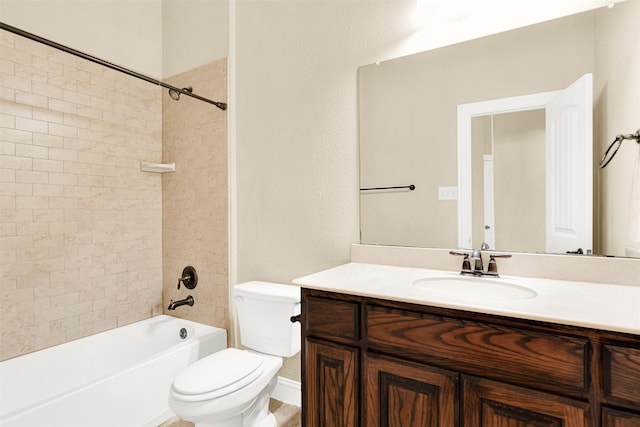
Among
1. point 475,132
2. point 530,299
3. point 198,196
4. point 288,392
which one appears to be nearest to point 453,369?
point 530,299

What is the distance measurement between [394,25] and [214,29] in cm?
135

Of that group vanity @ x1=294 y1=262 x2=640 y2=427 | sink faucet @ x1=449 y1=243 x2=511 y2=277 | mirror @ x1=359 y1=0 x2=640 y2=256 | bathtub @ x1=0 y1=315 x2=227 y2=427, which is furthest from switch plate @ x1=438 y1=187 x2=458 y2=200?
bathtub @ x1=0 y1=315 x2=227 y2=427

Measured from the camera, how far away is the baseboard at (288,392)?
1999mm

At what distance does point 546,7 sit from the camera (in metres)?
1.35

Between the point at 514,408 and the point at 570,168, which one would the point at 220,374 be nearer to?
the point at 514,408

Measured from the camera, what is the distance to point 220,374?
4.91ft

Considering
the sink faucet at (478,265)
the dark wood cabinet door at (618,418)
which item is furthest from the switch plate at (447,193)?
the dark wood cabinet door at (618,418)

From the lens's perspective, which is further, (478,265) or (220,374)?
(220,374)

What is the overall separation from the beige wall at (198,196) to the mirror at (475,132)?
1.07 metres

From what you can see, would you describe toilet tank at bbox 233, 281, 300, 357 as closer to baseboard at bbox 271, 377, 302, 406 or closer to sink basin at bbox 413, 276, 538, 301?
baseboard at bbox 271, 377, 302, 406

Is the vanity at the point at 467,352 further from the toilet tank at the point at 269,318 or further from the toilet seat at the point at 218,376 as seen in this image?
the toilet tank at the point at 269,318

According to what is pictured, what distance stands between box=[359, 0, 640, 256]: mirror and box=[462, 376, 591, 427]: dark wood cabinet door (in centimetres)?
66

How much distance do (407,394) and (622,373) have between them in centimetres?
56

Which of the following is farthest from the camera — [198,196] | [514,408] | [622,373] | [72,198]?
[198,196]
